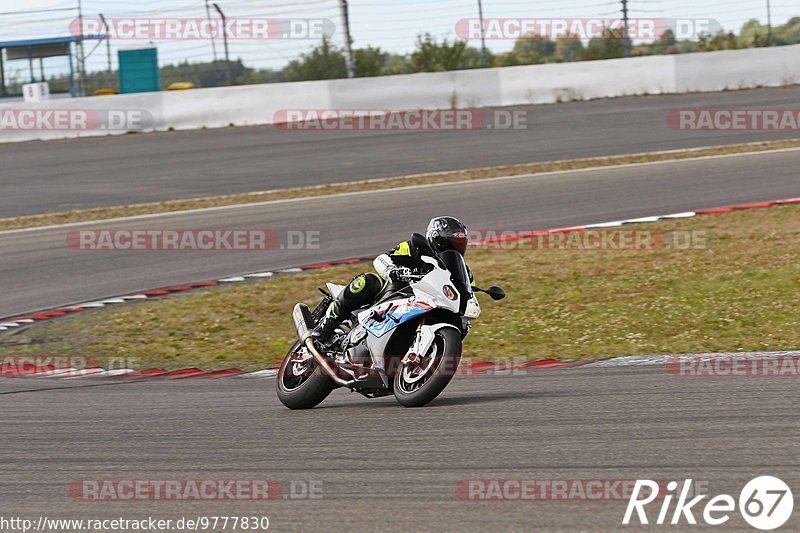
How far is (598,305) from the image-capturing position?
11.2 meters

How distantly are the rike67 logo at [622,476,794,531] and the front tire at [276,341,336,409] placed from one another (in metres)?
2.97

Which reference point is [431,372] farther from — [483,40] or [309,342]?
[483,40]

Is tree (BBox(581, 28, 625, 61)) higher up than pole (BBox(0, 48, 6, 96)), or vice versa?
pole (BBox(0, 48, 6, 96))

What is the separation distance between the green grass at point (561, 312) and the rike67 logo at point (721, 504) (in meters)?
4.45

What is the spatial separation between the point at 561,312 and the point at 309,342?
4.47 metres

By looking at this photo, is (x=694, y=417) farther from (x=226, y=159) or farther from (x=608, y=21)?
(x=608, y=21)

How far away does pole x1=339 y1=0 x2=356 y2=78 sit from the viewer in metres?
26.0

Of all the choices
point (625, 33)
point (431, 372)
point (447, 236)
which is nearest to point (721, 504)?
point (431, 372)

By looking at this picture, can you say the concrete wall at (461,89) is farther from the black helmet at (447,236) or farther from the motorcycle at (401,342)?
the black helmet at (447,236)

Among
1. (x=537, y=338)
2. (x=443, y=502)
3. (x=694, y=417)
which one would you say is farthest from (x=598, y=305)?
(x=443, y=502)

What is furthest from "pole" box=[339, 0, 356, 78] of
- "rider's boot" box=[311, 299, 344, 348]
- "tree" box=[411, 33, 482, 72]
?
Answer: "rider's boot" box=[311, 299, 344, 348]

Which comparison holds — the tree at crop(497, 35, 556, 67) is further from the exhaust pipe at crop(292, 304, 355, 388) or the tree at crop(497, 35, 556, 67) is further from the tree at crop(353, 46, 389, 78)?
the exhaust pipe at crop(292, 304, 355, 388)

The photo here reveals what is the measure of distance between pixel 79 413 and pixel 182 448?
1692 millimetres

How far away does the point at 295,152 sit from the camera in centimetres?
2297
